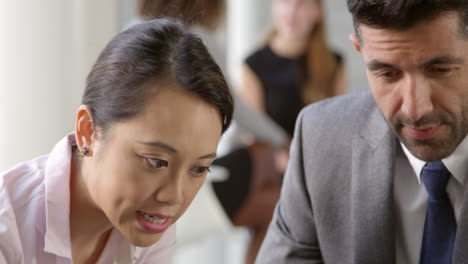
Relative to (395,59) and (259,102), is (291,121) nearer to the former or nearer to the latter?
A: (259,102)

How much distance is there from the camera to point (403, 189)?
1916mm

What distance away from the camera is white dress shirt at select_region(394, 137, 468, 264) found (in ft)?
6.07

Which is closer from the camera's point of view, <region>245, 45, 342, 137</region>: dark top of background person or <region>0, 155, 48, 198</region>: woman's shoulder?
<region>0, 155, 48, 198</region>: woman's shoulder

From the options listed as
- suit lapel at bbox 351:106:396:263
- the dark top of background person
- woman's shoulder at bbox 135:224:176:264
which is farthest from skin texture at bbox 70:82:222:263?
the dark top of background person

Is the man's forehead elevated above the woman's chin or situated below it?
above

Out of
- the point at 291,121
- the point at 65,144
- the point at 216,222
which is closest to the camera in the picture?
the point at 65,144

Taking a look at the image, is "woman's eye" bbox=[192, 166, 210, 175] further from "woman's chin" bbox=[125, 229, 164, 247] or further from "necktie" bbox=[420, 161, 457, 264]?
"necktie" bbox=[420, 161, 457, 264]

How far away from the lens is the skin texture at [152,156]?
147 centimetres

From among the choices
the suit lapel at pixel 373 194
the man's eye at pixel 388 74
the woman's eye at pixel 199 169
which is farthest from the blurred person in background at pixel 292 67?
the woman's eye at pixel 199 169

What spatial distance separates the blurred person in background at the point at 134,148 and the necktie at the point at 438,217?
0.53m

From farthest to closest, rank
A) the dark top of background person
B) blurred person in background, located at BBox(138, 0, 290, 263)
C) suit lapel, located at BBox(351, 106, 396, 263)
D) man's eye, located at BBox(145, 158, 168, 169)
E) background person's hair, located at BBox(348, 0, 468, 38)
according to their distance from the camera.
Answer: the dark top of background person, blurred person in background, located at BBox(138, 0, 290, 263), suit lapel, located at BBox(351, 106, 396, 263), background person's hair, located at BBox(348, 0, 468, 38), man's eye, located at BBox(145, 158, 168, 169)

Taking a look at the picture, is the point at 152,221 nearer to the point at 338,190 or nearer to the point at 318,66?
the point at 338,190

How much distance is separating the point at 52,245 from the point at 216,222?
1.10m

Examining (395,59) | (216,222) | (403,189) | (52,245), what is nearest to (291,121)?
(216,222)
